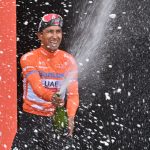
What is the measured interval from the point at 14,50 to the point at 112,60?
20.2 inches

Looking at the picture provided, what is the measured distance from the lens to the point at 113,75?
12.1ft

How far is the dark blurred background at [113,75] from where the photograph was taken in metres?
3.64

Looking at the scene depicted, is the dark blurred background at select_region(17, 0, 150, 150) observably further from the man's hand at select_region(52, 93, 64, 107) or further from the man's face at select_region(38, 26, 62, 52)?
the man's hand at select_region(52, 93, 64, 107)

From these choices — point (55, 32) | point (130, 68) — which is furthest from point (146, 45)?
point (55, 32)

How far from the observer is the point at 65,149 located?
358cm

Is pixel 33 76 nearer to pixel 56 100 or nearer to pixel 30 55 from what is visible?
pixel 30 55

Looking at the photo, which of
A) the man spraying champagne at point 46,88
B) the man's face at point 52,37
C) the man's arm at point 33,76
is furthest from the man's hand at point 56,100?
the man's face at point 52,37

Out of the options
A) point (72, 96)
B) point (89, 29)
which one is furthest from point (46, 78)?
point (89, 29)

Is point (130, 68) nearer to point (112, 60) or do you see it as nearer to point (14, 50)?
point (112, 60)

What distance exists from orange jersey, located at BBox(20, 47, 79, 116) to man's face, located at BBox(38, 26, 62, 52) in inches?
1.4

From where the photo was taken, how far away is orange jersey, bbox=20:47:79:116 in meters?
3.50

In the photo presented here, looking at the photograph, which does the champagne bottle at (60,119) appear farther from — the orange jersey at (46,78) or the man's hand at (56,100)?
the man's hand at (56,100)

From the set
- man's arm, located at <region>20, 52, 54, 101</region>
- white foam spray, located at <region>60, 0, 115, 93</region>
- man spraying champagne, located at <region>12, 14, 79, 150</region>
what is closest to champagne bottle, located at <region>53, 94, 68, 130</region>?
man spraying champagne, located at <region>12, 14, 79, 150</region>

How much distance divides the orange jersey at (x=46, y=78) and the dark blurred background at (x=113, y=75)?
120 millimetres
